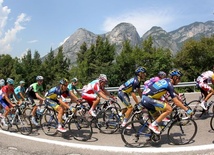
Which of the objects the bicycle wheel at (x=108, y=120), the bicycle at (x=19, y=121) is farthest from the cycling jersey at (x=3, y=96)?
the bicycle wheel at (x=108, y=120)

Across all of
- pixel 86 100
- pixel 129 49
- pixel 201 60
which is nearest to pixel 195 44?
pixel 201 60

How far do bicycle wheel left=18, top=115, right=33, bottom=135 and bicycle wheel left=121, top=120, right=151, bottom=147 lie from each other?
3640 mm

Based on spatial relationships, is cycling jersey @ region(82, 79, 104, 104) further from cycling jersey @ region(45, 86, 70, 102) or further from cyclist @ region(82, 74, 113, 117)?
cycling jersey @ region(45, 86, 70, 102)

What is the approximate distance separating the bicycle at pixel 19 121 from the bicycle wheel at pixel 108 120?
2.50 meters

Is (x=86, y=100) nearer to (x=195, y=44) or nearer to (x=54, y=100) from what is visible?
(x=54, y=100)

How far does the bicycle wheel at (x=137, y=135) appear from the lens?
697 cm

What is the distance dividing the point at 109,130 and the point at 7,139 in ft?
11.3

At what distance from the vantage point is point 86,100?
9.63 metres

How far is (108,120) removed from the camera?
8.90 m

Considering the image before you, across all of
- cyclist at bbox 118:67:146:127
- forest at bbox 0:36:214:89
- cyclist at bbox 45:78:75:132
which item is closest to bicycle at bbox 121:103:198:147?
cyclist at bbox 118:67:146:127

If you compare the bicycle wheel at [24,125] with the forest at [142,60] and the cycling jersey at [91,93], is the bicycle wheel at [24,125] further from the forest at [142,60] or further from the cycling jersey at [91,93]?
the forest at [142,60]

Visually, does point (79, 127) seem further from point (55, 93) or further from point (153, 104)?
point (153, 104)

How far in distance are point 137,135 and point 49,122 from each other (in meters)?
3.54

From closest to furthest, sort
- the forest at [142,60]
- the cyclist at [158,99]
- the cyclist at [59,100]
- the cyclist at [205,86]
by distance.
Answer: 1. the cyclist at [158,99]
2. the cyclist at [59,100]
3. the cyclist at [205,86]
4. the forest at [142,60]
